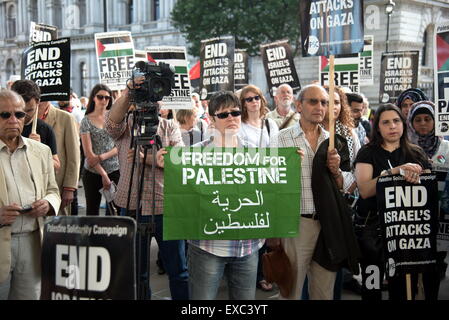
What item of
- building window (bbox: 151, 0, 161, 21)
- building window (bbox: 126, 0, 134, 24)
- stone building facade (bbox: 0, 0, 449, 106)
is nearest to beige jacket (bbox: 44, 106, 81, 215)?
stone building facade (bbox: 0, 0, 449, 106)

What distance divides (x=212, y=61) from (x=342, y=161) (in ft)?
16.1

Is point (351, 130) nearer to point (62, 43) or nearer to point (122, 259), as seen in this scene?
point (122, 259)

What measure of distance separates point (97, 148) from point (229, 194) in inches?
114

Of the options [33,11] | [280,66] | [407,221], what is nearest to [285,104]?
[280,66]

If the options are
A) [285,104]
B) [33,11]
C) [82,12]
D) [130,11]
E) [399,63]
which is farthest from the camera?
[33,11]

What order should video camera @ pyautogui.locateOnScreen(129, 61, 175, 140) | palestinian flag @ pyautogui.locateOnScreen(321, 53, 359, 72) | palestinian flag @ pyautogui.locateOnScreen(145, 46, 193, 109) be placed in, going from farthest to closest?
palestinian flag @ pyautogui.locateOnScreen(321, 53, 359, 72) → palestinian flag @ pyautogui.locateOnScreen(145, 46, 193, 109) → video camera @ pyautogui.locateOnScreen(129, 61, 175, 140)

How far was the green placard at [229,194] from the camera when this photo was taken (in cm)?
336

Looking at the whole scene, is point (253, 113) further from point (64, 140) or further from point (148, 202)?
point (64, 140)

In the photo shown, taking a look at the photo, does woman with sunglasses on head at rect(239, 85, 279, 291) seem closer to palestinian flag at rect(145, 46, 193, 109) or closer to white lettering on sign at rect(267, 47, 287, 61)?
palestinian flag at rect(145, 46, 193, 109)

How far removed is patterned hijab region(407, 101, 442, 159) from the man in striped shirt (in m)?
1.46

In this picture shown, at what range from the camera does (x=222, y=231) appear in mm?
3359

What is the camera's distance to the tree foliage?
30.7m

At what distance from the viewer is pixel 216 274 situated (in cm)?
330

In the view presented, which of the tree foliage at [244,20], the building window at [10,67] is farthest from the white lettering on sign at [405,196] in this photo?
the building window at [10,67]
